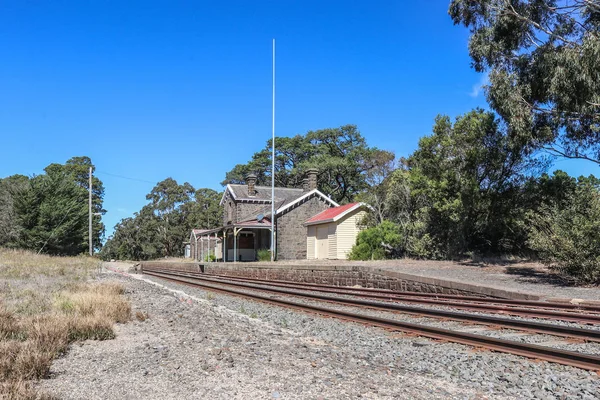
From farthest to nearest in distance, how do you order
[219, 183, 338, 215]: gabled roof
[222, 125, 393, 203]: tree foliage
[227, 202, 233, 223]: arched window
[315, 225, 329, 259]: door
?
1. [222, 125, 393, 203]: tree foliage
2. [227, 202, 233, 223]: arched window
3. [219, 183, 338, 215]: gabled roof
4. [315, 225, 329, 259]: door

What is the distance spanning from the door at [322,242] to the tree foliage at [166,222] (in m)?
32.3

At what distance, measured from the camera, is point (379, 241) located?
89.7 feet

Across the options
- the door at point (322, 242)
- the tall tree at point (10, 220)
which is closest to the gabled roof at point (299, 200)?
the door at point (322, 242)

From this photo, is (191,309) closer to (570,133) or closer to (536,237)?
(536,237)

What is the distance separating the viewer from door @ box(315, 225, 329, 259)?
33078 mm

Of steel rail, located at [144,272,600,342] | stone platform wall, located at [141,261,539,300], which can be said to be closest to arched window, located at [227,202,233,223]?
stone platform wall, located at [141,261,539,300]

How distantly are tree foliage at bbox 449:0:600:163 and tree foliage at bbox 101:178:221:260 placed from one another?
49.1m

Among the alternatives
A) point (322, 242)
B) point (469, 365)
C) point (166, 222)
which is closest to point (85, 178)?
point (166, 222)

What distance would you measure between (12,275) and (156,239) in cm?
5064

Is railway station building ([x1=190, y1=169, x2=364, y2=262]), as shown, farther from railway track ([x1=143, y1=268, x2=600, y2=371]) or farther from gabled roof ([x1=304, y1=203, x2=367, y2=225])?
railway track ([x1=143, y1=268, x2=600, y2=371])

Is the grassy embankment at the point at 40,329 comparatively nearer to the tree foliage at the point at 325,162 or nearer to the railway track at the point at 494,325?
the railway track at the point at 494,325

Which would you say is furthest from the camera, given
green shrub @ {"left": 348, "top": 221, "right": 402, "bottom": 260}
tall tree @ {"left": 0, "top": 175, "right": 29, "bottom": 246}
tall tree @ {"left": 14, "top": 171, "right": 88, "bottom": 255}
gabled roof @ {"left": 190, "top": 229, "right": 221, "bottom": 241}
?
gabled roof @ {"left": 190, "top": 229, "right": 221, "bottom": 241}

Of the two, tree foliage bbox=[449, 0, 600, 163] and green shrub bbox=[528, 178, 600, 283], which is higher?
tree foliage bbox=[449, 0, 600, 163]

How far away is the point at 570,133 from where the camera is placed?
18.8m
